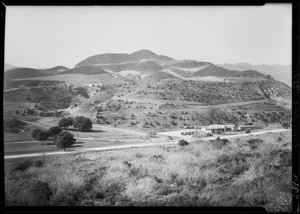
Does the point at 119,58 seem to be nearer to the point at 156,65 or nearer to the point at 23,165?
the point at 156,65

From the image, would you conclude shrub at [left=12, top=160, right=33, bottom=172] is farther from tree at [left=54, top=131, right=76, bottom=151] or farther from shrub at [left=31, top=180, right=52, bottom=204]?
tree at [left=54, top=131, right=76, bottom=151]

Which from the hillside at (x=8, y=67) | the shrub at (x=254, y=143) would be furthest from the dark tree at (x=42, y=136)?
the shrub at (x=254, y=143)

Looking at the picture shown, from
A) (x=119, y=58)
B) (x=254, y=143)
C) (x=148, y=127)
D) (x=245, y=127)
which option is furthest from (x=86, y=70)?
(x=254, y=143)

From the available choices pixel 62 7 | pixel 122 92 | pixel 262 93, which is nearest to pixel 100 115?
pixel 122 92

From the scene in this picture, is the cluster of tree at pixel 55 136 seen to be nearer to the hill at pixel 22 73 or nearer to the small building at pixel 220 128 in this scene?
the hill at pixel 22 73

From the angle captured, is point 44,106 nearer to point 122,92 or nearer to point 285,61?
point 122,92

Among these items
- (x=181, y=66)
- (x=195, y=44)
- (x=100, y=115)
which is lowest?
(x=100, y=115)

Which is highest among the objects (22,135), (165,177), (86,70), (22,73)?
(86,70)
